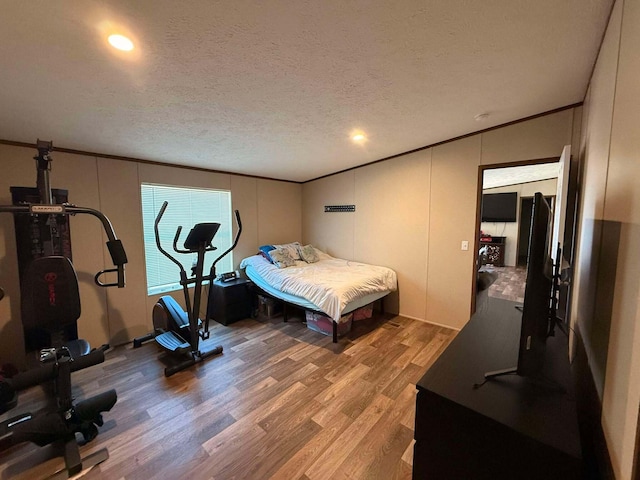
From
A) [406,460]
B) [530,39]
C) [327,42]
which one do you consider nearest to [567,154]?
[530,39]

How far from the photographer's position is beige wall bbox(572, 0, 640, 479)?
0.71 metres

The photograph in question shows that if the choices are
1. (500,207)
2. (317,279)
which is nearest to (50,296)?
(317,279)

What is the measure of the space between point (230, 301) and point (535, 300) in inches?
134

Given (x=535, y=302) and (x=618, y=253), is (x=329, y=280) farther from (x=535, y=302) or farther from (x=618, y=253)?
(x=618, y=253)

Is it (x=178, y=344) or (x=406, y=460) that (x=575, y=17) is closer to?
(x=406, y=460)

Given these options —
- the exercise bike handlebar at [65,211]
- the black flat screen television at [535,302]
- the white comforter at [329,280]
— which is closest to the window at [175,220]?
the white comforter at [329,280]

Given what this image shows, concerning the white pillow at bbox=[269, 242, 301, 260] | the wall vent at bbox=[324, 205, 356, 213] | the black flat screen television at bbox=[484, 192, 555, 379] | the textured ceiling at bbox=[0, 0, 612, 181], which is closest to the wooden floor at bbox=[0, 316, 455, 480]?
the black flat screen television at bbox=[484, 192, 555, 379]

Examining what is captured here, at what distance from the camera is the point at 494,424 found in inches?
37.0

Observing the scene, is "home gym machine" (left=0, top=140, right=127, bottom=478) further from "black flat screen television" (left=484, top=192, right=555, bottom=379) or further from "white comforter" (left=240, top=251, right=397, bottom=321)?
"black flat screen television" (left=484, top=192, right=555, bottom=379)

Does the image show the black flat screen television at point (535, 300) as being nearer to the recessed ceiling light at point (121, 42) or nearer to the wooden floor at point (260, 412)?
the wooden floor at point (260, 412)

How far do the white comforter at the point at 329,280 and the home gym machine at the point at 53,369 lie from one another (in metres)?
1.93

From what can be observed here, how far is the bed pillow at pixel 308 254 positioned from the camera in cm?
441

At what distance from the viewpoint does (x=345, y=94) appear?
2041 mm

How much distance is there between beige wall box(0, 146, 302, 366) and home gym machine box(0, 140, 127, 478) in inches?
42.5
